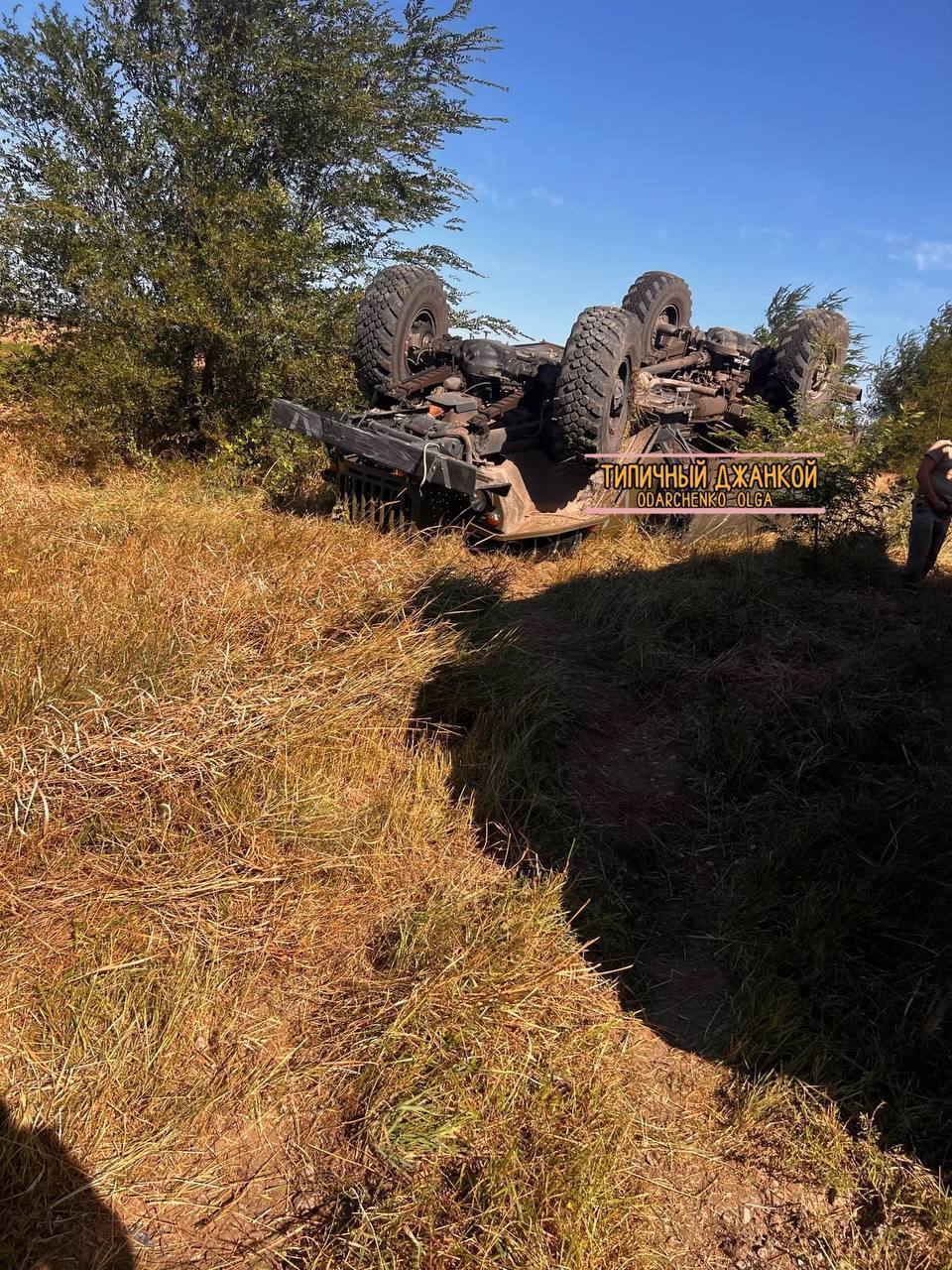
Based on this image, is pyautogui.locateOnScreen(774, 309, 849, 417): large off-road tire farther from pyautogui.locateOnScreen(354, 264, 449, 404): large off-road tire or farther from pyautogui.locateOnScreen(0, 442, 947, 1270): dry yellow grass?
pyautogui.locateOnScreen(0, 442, 947, 1270): dry yellow grass

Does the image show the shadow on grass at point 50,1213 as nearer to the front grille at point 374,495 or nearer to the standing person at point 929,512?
the front grille at point 374,495

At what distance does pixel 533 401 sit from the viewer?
6465mm

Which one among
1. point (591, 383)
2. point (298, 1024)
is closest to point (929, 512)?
point (591, 383)

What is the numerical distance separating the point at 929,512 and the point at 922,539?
0.66 feet

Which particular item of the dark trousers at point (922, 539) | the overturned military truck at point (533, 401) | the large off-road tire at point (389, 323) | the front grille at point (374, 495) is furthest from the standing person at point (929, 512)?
the large off-road tire at point (389, 323)

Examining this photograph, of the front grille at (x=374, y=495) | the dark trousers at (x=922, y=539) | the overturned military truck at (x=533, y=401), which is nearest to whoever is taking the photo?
the overturned military truck at (x=533, y=401)

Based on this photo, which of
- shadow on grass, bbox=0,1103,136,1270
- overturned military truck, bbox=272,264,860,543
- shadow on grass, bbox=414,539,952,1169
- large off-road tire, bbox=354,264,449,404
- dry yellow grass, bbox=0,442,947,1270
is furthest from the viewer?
large off-road tire, bbox=354,264,449,404

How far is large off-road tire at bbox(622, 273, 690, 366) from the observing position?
727 cm

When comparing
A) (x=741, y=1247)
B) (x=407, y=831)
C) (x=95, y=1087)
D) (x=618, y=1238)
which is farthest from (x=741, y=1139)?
(x=95, y=1087)

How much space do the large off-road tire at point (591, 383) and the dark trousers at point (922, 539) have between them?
2367 mm

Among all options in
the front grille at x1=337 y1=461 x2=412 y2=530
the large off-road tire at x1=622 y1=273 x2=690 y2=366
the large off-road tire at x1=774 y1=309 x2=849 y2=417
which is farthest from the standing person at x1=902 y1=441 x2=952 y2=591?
the front grille at x1=337 y1=461 x2=412 y2=530

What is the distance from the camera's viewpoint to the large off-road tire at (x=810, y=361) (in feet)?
23.9

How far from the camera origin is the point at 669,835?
10.4 ft

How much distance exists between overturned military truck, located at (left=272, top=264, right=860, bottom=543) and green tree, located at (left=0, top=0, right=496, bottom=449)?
108 cm
